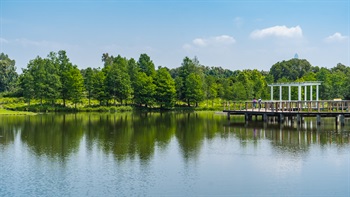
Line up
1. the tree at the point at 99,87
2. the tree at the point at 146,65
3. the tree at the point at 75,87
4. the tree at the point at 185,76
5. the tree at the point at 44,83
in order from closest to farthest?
1. the tree at the point at 44,83
2. the tree at the point at 75,87
3. the tree at the point at 99,87
4. the tree at the point at 185,76
5. the tree at the point at 146,65

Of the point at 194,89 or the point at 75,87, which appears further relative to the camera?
the point at 194,89

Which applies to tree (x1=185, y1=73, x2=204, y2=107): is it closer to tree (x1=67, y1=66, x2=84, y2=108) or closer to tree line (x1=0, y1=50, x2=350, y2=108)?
tree line (x1=0, y1=50, x2=350, y2=108)

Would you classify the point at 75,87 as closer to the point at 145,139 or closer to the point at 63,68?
the point at 63,68

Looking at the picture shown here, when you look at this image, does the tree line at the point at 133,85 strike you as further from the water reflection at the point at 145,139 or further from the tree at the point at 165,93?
the water reflection at the point at 145,139

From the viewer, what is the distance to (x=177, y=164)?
24484 mm

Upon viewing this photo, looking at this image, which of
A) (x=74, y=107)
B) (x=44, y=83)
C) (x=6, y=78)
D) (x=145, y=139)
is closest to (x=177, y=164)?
(x=145, y=139)

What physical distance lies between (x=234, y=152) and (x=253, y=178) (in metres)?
7.52

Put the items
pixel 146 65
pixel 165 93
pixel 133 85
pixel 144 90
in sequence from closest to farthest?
pixel 144 90 → pixel 165 93 → pixel 133 85 → pixel 146 65

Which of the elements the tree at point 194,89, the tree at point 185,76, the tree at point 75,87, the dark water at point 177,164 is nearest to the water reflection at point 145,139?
the dark water at point 177,164

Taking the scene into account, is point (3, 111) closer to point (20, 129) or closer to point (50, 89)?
point (50, 89)

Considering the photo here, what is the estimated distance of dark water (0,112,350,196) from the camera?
19.2 metres

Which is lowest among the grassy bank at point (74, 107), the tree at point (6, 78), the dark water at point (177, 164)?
the dark water at point (177, 164)

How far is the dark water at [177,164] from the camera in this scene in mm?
19172

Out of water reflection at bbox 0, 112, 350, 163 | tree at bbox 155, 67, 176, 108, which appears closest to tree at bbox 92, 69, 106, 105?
tree at bbox 155, 67, 176, 108
